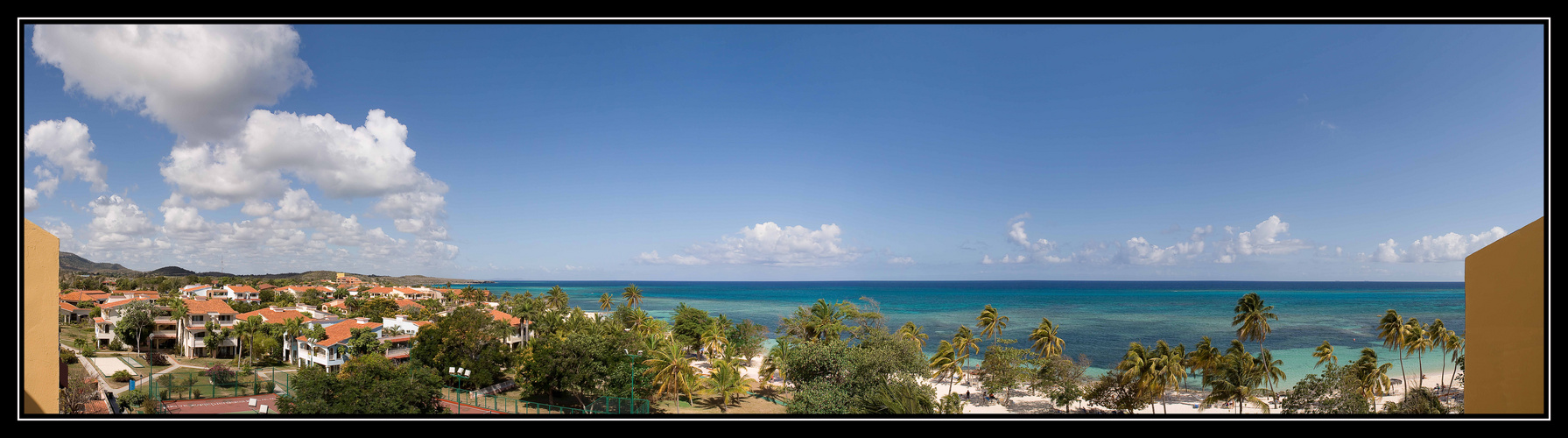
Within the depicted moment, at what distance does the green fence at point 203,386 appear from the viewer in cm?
2091

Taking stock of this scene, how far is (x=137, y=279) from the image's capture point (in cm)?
5694

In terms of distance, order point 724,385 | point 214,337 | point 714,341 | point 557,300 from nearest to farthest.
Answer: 1. point 724,385
2. point 214,337
3. point 714,341
4. point 557,300

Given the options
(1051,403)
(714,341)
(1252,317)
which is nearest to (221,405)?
(714,341)

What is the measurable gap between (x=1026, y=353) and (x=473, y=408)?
22714 mm

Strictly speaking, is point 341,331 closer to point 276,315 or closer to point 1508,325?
point 276,315

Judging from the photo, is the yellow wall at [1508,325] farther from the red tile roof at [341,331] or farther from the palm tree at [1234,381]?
the red tile roof at [341,331]

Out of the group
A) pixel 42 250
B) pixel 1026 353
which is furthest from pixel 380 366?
pixel 1026 353

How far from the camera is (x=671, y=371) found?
21.5m

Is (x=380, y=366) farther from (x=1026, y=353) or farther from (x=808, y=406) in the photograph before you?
(x=1026, y=353)

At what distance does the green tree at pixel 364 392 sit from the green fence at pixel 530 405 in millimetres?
2954

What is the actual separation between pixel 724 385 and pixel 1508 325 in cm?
2070

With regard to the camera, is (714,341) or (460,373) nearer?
(460,373)

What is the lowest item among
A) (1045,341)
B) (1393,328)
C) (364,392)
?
(1045,341)

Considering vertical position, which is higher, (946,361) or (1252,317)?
(1252,317)
